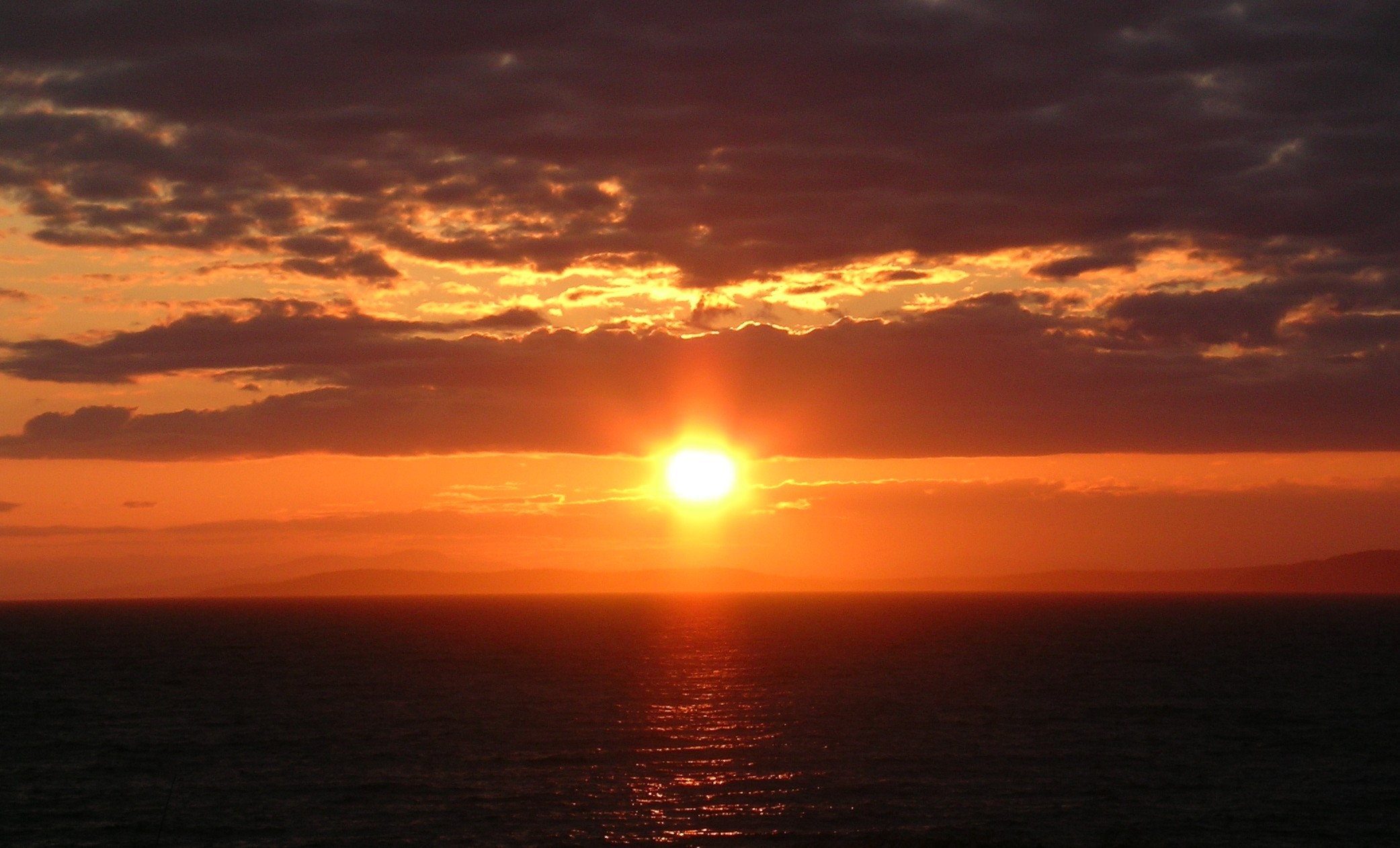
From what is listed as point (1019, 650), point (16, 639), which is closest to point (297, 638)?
point (16, 639)

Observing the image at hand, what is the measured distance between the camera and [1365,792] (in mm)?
55094

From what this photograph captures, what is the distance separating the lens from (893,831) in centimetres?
4547

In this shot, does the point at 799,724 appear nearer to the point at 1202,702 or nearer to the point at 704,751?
the point at 704,751

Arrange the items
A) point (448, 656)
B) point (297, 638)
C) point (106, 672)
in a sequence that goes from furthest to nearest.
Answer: point (297, 638) < point (448, 656) < point (106, 672)

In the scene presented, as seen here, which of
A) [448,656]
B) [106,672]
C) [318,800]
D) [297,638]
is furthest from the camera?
[297,638]

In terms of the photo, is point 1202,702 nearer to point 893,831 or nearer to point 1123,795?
point 1123,795

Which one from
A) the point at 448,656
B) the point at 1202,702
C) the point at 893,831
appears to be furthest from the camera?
the point at 448,656

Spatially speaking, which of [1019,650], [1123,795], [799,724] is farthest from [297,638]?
[1123,795]

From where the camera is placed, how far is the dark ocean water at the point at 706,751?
48000 mm

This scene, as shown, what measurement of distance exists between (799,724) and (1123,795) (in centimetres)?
2257

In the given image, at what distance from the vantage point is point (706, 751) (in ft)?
210

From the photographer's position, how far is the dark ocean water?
157ft

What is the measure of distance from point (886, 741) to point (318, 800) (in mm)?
29804

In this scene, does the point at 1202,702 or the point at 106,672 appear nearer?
the point at 1202,702
